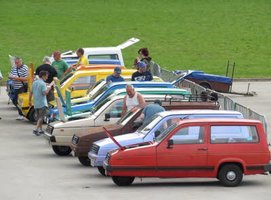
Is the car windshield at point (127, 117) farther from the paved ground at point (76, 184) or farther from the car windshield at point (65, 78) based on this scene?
the car windshield at point (65, 78)

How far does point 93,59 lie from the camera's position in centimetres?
3422

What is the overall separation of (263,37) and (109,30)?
28.0 ft

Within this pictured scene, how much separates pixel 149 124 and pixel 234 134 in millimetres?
1821

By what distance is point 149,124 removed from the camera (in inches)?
795

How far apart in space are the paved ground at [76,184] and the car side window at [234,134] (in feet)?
2.78

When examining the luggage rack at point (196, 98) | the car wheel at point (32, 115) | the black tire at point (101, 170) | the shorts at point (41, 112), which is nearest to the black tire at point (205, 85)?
the car wheel at point (32, 115)

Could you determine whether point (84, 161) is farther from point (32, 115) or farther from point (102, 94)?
point (32, 115)

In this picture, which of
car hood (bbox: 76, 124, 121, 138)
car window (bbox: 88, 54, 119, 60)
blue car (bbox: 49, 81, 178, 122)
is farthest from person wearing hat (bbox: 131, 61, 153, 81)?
car window (bbox: 88, 54, 119, 60)

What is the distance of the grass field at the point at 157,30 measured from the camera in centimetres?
5103

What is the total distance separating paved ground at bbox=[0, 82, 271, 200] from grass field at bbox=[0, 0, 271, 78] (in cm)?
2306

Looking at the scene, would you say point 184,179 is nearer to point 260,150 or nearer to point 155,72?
point 260,150

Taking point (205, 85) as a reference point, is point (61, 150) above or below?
above

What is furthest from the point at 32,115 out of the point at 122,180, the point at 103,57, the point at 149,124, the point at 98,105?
the point at 122,180

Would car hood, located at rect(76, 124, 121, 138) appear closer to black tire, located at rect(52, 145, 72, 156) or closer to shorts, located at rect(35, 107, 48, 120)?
black tire, located at rect(52, 145, 72, 156)
